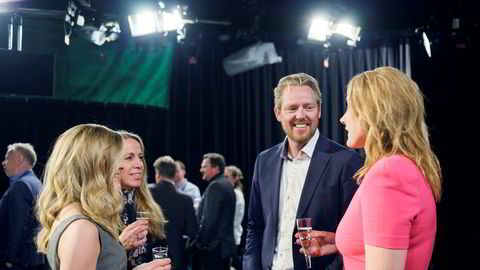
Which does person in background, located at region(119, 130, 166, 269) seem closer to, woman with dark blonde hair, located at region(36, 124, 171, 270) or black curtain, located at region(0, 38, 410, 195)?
woman with dark blonde hair, located at region(36, 124, 171, 270)

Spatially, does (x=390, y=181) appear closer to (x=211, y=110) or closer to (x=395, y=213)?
(x=395, y=213)

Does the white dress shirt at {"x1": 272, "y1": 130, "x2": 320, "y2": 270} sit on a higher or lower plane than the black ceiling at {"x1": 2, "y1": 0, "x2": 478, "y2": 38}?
lower

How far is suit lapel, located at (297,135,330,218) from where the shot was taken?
2.80 metres

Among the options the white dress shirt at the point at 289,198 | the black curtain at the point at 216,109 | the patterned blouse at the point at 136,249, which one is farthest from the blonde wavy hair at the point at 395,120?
the black curtain at the point at 216,109

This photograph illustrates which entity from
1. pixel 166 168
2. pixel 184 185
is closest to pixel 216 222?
pixel 166 168

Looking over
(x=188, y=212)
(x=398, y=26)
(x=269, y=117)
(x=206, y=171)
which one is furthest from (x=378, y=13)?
(x=188, y=212)

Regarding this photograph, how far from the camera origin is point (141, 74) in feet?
25.0

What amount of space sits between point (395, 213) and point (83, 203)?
0.98m

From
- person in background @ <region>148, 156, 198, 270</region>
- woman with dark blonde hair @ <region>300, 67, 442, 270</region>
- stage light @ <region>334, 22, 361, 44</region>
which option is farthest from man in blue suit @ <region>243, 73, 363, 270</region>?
stage light @ <region>334, 22, 361, 44</region>

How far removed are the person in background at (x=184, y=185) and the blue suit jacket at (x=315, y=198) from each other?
14.6ft

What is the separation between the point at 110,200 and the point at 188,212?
3.99 m

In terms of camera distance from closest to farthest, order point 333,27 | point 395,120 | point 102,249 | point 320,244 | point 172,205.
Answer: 1. point 395,120
2. point 102,249
3. point 320,244
4. point 172,205
5. point 333,27

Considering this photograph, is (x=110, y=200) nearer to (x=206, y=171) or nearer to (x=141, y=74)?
(x=206, y=171)

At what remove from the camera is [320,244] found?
2.58m
